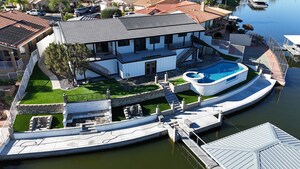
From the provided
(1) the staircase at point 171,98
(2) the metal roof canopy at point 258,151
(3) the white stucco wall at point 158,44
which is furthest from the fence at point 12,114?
(2) the metal roof canopy at point 258,151

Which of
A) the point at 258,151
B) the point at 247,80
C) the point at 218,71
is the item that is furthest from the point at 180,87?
the point at 258,151

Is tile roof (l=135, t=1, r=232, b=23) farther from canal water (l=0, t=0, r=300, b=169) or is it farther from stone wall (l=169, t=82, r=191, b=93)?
canal water (l=0, t=0, r=300, b=169)

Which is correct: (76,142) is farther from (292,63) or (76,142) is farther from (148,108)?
(292,63)

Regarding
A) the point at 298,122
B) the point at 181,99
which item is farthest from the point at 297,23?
the point at 181,99

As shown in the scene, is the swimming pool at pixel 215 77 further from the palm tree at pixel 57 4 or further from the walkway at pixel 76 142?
the palm tree at pixel 57 4

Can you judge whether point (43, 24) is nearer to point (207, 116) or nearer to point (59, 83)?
point (59, 83)

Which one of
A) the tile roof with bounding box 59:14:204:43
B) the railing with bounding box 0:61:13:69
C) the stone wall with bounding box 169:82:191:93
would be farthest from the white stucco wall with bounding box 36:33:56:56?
the stone wall with bounding box 169:82:191:93
